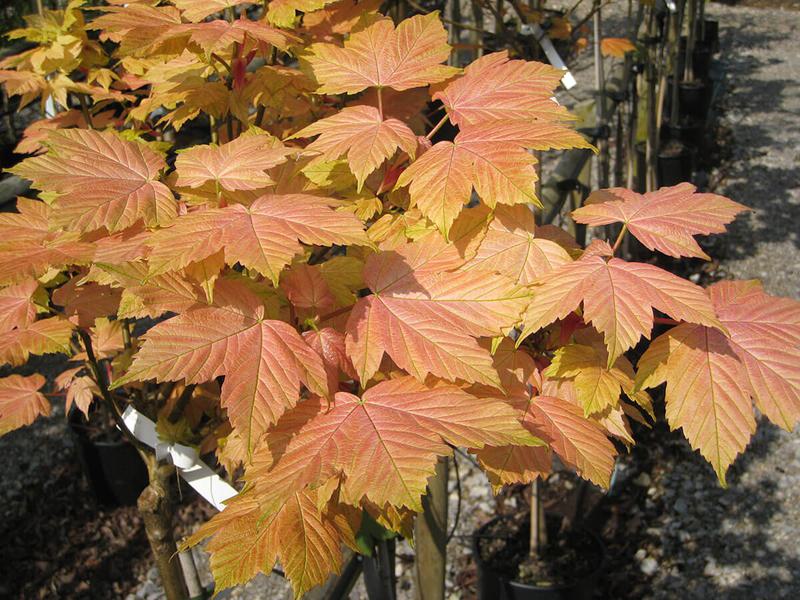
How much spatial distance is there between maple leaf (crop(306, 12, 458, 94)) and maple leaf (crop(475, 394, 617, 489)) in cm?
46

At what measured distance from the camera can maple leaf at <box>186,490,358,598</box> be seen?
81 centimetres

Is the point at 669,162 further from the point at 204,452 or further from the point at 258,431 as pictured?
the point at 258,431

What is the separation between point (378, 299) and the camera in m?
0.88

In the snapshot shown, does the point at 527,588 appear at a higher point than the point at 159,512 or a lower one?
lower

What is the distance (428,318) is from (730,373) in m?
0.36

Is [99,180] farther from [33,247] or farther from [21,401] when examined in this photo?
[21,401]

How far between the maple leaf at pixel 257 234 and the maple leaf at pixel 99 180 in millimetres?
79

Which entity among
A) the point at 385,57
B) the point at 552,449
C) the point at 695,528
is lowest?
the point at 695,528

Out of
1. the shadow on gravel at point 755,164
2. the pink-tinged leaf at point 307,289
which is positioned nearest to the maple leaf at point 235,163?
the pink-tinged leaf at point 307,289

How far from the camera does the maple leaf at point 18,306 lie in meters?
1.09

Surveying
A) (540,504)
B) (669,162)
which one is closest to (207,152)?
(540,504)

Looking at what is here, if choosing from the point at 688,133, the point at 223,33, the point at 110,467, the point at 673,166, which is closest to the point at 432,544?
the point at 223,33

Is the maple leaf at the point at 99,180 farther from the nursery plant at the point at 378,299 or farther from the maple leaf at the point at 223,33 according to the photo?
the maple leaf at the point at 223,33

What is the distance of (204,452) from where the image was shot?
1315 millimetres
